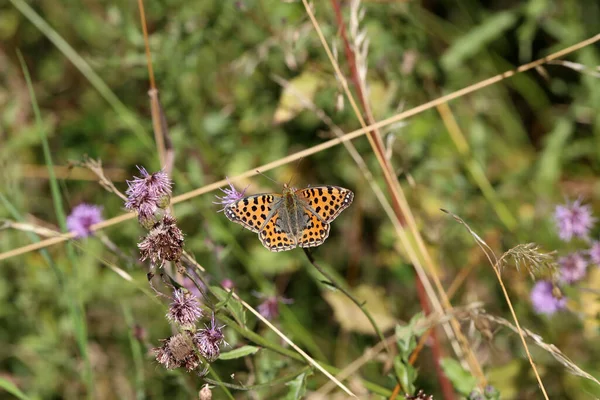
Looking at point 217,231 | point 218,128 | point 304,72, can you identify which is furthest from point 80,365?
point 304,72

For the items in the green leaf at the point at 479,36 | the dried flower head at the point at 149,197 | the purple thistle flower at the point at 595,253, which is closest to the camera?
the dried flower head at the point at 149,197

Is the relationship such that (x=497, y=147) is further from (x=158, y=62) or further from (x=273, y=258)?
(x=158, y=62)

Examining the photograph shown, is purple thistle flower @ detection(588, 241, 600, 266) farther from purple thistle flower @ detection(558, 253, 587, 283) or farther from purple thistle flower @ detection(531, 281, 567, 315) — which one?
purple thistle flower @ detection(531, 281, 567, 315)

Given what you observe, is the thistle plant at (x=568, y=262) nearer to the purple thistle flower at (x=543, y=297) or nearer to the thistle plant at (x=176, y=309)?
the purple thistle flower at (x=543, y=297)

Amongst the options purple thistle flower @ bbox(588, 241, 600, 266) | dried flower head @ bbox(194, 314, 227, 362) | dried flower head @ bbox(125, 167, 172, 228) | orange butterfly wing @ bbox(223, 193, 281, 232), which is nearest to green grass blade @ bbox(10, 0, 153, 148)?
orange butterfly wing @ bbox(223, 193, 281, 232)

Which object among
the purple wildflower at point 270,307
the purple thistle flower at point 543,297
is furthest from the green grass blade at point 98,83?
the purple thistle flower at point 543,297

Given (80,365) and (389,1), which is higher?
(389,1)
